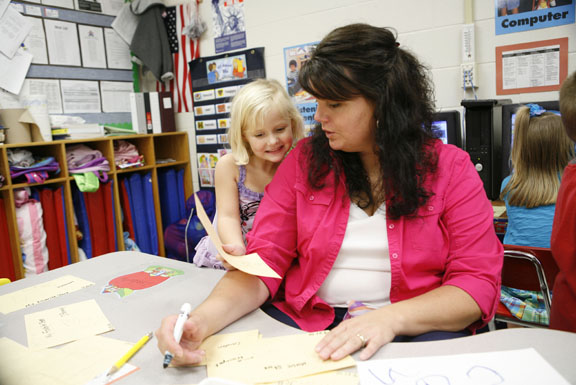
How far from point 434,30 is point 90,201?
268 centimetres

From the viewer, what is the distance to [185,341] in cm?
87

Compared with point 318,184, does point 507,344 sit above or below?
below

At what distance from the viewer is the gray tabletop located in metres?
0.76

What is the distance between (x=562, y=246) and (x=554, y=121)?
0.82 m

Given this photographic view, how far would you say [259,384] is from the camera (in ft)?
→ 2.36

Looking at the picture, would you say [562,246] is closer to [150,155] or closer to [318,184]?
[318,184]

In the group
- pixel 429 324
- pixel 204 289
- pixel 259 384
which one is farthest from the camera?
pixel 204 289

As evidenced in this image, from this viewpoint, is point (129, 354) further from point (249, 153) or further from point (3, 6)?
point (3, 6)

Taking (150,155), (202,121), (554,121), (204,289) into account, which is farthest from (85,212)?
(554,121)

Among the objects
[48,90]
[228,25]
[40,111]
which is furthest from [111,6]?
[40,111]

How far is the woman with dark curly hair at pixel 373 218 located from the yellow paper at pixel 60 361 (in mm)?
223

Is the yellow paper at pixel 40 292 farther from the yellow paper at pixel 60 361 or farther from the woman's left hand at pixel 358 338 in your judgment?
the woman's left hand at pixel 358 338

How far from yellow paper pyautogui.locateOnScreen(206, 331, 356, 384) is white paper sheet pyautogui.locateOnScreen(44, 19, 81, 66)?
132 inches

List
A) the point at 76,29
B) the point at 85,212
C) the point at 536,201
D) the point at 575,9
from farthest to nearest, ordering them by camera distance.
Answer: the point at 76,29, the point at 85,212, the point at 575,9, the point at 536,201
